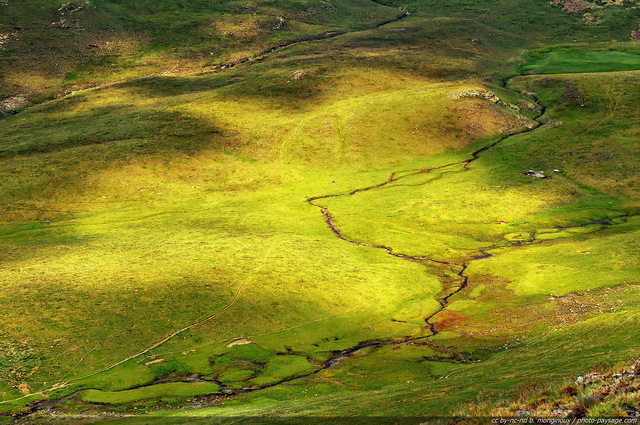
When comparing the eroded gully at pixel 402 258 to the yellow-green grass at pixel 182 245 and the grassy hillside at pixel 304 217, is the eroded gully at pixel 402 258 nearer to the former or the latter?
the grassy hillside at pixel 304 217

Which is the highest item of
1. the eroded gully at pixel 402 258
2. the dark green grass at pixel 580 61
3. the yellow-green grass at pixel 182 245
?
the dark green grass at pixel 580 61

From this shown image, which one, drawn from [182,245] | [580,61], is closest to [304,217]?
[182,245]

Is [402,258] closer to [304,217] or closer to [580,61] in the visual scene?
[304,217]

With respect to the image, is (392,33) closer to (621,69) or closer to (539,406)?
(621,69)

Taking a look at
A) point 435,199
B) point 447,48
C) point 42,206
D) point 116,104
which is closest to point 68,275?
point 42,206

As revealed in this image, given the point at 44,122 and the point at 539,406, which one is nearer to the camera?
the point at 539,406

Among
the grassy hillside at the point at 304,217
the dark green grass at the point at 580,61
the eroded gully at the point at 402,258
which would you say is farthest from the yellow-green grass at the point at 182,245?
the dark green grass at the point at 580,61

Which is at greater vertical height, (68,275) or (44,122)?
(44,122)

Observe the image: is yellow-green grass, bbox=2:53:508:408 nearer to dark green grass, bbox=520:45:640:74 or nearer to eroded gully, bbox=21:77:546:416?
eroded gully, bbox=21:77:546:416
